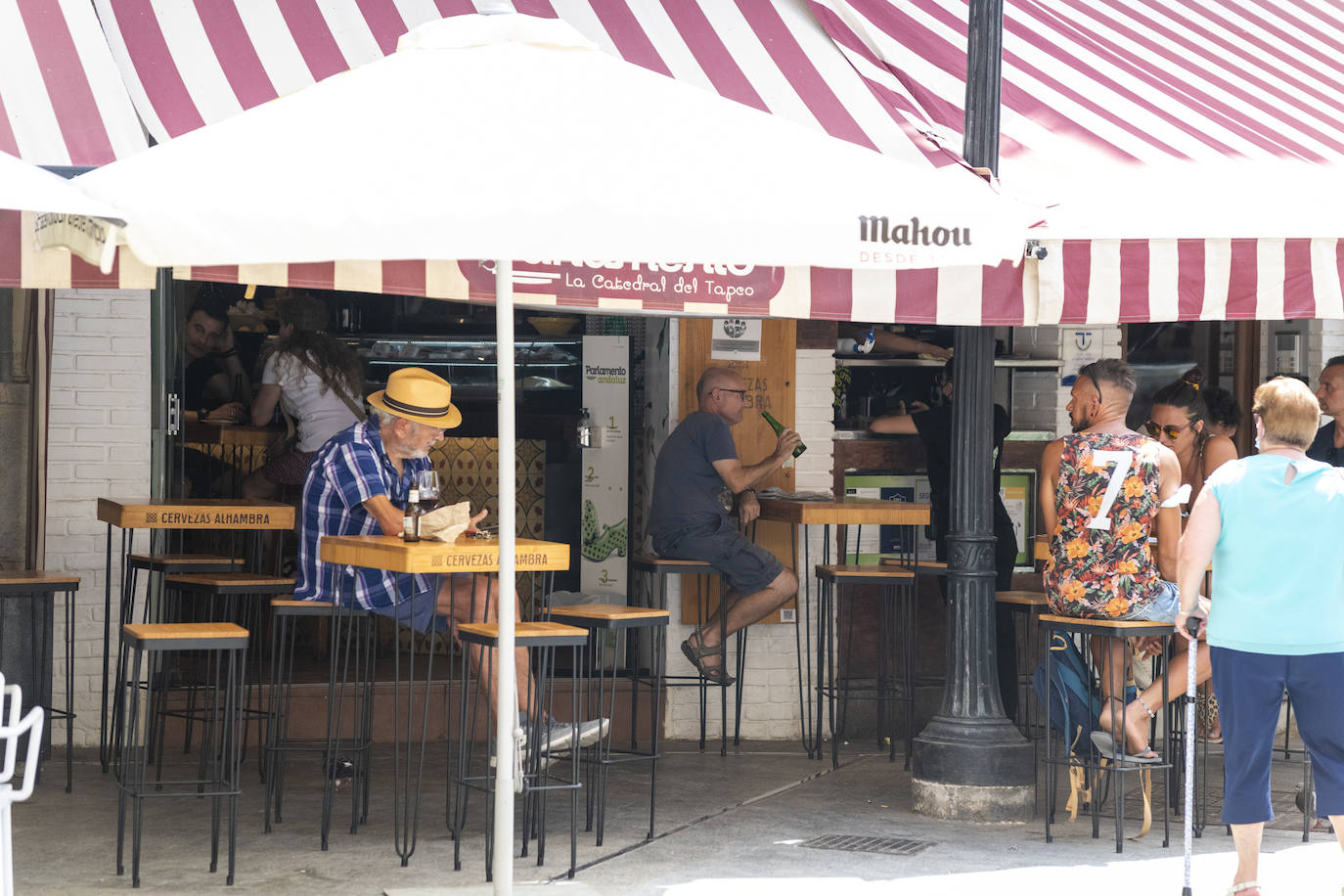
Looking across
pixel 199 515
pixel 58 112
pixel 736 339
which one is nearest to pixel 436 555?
pixel 199 515

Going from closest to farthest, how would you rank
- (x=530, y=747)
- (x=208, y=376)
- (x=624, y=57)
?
(x=530, y=747) → (x=624, y=57) → (x=208, y=376)

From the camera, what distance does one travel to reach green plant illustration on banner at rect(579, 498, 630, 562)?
857cm

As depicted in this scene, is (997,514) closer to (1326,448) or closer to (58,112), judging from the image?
(1326,448)

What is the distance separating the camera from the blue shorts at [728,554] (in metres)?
8.05

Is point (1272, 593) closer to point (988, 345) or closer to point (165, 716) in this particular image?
point (988, 345)

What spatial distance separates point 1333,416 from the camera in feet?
27.1

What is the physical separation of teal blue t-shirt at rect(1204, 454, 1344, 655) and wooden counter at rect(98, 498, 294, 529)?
148 inches

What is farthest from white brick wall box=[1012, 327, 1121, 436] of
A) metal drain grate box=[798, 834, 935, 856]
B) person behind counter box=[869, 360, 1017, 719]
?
metal drain grate box=[798, 834, 935, 856]

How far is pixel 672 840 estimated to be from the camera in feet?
20.1

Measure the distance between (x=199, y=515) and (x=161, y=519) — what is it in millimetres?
145

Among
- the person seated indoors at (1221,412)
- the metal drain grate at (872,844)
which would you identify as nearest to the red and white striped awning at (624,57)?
the metal drain grate at (872,844)

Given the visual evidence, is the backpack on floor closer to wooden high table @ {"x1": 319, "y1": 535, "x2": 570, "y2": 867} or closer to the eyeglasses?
the eyeglasses

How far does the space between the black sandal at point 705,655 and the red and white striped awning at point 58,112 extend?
3.63 meters

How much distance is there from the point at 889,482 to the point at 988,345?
225 centimetres
